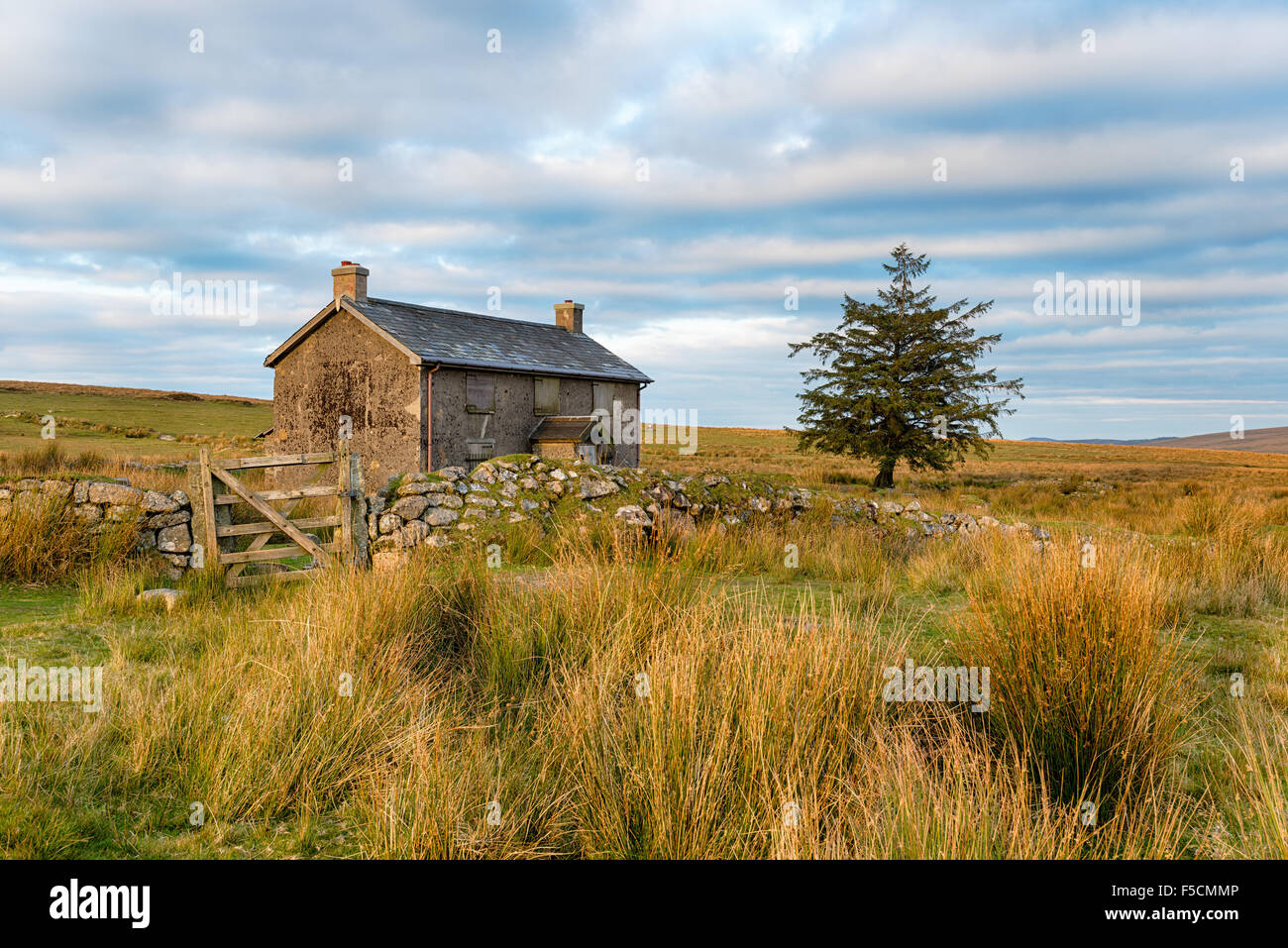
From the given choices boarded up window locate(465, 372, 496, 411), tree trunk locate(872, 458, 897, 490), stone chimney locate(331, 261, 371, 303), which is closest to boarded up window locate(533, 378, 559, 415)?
boarded up window locate(465, 372, 496, 411)

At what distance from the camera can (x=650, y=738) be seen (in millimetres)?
3604

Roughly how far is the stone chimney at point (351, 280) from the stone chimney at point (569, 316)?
8.59 metres

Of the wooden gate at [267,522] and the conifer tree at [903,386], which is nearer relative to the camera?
the wooden gate at [267,522]

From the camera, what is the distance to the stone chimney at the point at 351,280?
22.9 metres

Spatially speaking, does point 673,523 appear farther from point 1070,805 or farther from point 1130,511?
point 1130,511

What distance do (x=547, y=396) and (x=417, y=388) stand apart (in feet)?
15.2

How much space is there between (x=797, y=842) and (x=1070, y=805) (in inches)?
57.4

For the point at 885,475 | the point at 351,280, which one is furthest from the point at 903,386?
the point at 351,280

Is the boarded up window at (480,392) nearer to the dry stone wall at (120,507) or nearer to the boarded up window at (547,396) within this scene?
the boarded up window at (547,396)

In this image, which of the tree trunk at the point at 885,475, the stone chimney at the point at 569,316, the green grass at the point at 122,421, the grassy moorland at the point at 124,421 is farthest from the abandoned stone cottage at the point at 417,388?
the green grass at the point at 122,421

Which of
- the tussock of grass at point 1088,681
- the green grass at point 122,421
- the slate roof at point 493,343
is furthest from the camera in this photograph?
the green grass at point 122,421
